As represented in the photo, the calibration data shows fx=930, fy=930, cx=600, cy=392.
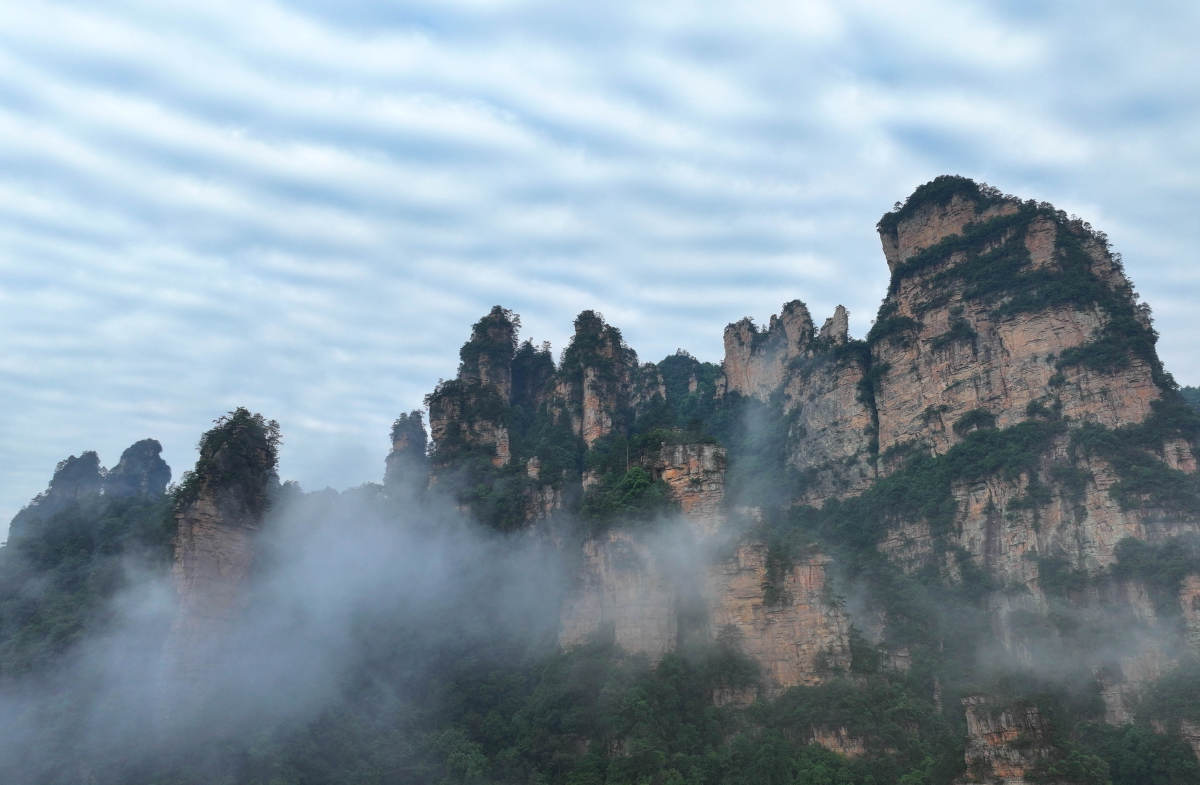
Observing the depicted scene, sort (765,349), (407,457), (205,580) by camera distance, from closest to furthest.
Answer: (205,580)
(407,457)
(765,349)

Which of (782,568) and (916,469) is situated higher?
(916,469)

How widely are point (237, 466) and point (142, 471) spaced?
44.2 m

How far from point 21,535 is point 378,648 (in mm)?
26313

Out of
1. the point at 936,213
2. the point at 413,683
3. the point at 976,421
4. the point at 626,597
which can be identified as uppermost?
the point at 936,213

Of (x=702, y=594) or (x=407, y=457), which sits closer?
(x=702, y=594)

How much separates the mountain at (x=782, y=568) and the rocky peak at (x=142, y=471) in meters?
7.40

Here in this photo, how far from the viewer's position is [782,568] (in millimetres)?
54156

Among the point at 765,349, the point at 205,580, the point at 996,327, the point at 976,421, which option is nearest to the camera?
the point at 205,580

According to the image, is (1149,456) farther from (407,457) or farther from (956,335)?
(407,457)

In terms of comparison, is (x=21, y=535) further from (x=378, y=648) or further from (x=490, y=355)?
(x=490, y=355)

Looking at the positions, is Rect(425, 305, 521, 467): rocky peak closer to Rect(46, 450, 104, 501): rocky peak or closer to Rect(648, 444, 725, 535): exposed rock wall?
Rect(648, 444, 725, 535): exposed rock wall

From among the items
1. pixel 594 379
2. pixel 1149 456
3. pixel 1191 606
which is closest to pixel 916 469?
pixel 1149 456

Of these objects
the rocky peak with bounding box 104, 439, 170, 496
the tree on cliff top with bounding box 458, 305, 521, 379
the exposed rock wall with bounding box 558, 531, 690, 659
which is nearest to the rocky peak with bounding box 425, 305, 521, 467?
the tree on cliff top with bounding box 458, 305, 521, 379

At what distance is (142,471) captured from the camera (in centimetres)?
9112
